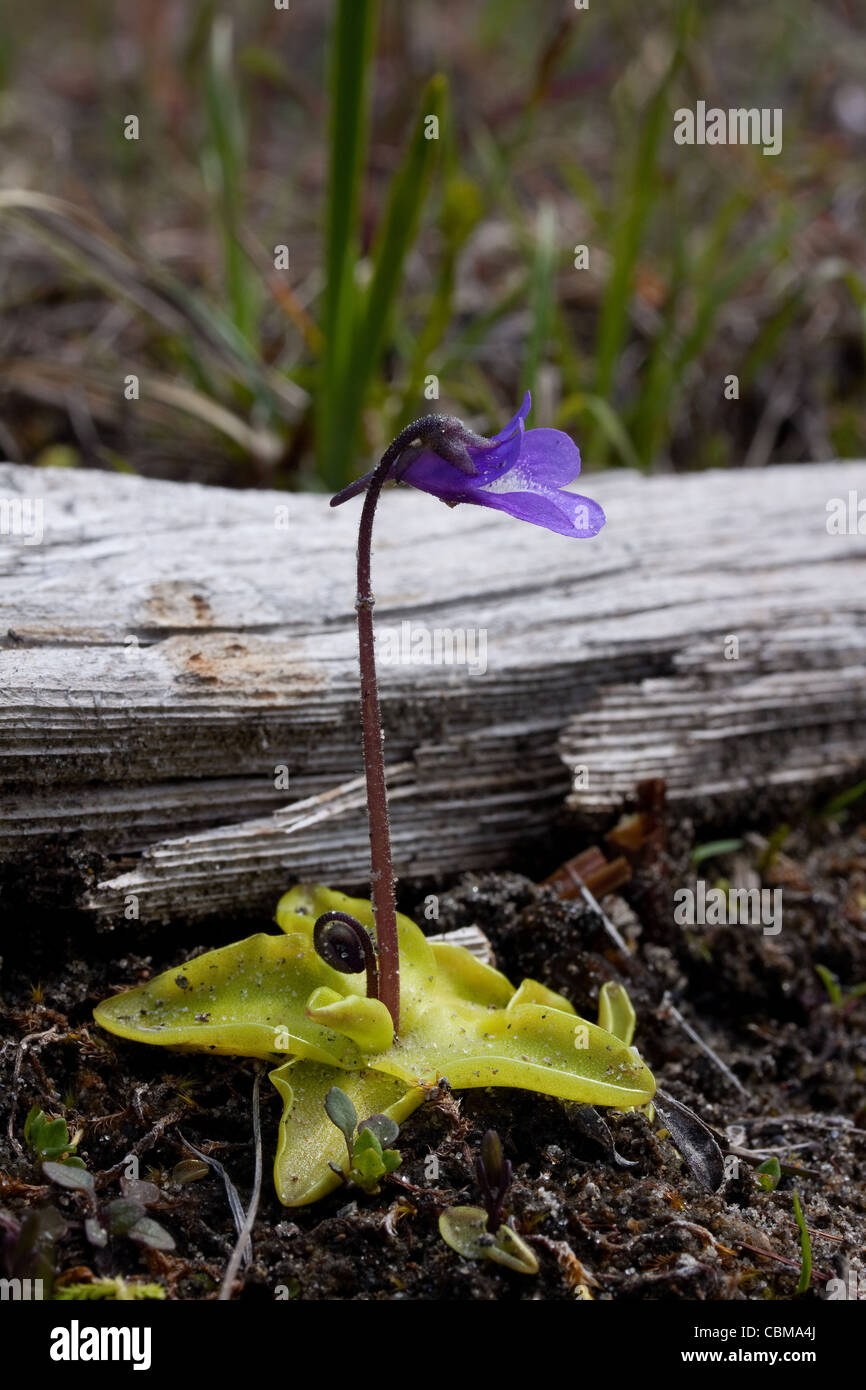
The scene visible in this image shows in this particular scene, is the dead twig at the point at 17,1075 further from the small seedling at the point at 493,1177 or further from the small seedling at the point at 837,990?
the small seedling at the point at 837,990

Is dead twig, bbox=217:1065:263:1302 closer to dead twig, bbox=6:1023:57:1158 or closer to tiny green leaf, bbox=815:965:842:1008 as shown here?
dead twig, bbox=6:1023:57:1158

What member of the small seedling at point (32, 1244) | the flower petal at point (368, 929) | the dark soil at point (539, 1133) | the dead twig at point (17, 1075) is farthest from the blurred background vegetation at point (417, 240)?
the small seedling at point (32, 1244)

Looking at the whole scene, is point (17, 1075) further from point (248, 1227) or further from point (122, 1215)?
point (248, 1227)

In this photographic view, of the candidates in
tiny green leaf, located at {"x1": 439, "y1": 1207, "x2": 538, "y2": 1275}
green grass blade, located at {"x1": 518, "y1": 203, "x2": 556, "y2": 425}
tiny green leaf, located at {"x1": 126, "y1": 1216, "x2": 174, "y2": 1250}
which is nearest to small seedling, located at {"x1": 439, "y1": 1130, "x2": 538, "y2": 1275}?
tiny green leaf, located at {"x1": 439, "y1": 1207, "x2": 538, "y2": 1275}

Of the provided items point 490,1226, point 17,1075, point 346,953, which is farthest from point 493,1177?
point 17,1075
